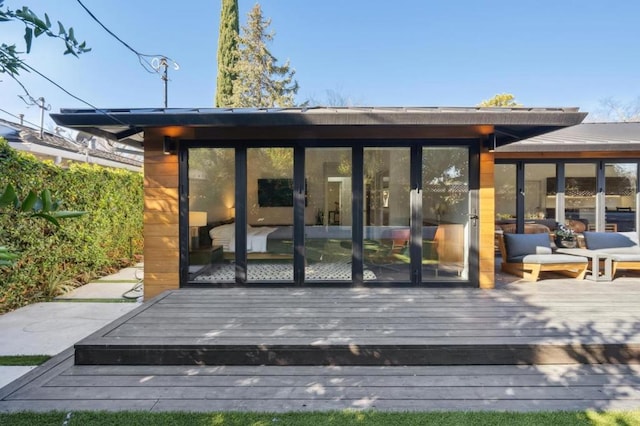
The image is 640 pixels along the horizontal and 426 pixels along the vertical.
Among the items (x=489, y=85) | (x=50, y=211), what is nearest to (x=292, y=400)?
(x=50, y=211)

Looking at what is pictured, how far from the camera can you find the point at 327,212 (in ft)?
15.3

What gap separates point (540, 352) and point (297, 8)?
1419cm

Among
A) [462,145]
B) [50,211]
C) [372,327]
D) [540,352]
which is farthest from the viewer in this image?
[462,145]

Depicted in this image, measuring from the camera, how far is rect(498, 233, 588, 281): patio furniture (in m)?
5.01

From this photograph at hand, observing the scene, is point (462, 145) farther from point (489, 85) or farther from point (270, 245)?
point (489, 85)

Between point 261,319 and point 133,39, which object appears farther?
point 133,39

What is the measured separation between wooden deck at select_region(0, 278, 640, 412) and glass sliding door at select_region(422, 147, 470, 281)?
88 centimetres

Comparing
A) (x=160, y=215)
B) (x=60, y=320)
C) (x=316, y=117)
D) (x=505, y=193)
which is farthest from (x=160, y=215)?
(x=505, y=193)

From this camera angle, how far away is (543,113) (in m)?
3.77

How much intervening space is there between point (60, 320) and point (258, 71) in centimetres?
1506

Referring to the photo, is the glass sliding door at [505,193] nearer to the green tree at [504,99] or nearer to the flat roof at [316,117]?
the flat roof at [316,117]

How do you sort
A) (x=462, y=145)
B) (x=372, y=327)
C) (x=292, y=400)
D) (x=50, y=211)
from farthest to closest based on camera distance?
1. (x=462, y=145)
2. (x=372, y=327)
3. (x=292, y=400)
4. (x=50, y=211)

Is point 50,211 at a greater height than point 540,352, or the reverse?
point 50,211

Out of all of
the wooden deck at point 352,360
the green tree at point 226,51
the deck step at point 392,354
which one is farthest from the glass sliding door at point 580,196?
the green tree at point 226,51
